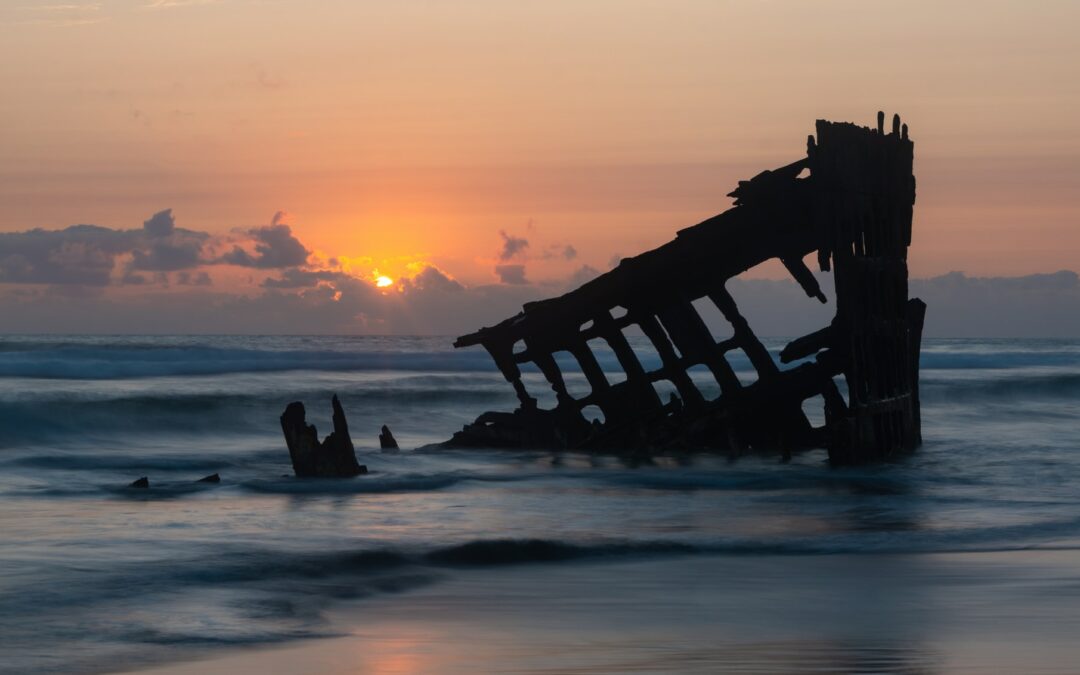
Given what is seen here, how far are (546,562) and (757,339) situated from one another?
6750 mm

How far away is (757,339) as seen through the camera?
1675 cm

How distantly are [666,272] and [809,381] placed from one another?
201 centimetres

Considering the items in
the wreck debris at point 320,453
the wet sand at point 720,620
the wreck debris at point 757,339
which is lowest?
the wet sand at point 720,620

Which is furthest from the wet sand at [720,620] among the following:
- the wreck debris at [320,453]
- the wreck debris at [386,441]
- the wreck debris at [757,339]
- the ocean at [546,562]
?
the wreck debris at [386,441]

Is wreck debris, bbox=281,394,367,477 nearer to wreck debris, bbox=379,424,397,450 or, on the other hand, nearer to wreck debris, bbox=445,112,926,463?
wreck debris, bbox=445,112,926,463

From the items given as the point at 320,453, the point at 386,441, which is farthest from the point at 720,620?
the point at 386,441

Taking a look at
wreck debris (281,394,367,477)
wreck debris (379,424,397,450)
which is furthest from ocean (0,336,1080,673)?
wreck debris (379,424,397,450)

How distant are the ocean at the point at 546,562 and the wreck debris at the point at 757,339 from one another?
0.50m

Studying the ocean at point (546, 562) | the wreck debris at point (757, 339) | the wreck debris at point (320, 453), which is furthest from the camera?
the wreck debris at point (320, 453)

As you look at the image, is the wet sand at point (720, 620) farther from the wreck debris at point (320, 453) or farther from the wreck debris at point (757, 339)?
the wreck debris at point (320, 453)

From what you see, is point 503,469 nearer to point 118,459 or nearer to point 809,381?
point 809,381

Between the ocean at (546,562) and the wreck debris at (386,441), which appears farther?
the wreck debris at (386,441)

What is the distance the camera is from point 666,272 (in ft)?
52.5

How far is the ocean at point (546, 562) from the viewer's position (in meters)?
7.36
